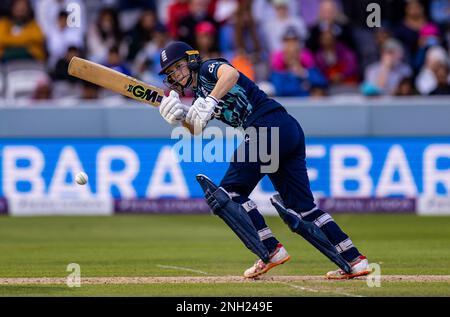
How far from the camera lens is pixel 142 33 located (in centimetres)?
1541

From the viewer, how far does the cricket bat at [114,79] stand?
26.2 feet

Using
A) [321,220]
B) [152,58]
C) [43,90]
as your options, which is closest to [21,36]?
[43,90]

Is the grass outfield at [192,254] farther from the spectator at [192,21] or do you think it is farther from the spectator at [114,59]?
the spectator at [192,21]

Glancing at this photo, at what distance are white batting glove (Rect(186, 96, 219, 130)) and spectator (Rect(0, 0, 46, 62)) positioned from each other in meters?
8.41

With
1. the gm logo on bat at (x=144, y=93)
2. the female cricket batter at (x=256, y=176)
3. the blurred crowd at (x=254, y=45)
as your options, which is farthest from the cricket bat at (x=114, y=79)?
the blurred crowd at (x=254, y=45)

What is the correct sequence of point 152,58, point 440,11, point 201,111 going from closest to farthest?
point 201,111 → point 152,58 → point 440,11

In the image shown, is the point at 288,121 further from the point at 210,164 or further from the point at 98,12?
the point at 98,12

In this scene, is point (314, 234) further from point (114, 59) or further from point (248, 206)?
point (114, 59)

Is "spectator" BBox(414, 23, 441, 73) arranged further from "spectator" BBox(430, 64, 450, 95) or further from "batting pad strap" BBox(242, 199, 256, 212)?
"batting pad strap" BBox(242, 199, 256, 212)

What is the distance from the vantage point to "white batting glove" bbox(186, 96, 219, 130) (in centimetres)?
714

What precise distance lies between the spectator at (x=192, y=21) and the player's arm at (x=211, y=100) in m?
7.67

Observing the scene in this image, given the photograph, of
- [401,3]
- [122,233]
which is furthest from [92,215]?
[401,3]

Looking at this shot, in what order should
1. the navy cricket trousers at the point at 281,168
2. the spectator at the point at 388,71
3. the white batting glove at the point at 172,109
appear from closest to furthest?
the white batting glove at the point at 172,109 → the navy cricket trousers at the point at 281,168 → the spectator at the point at 388,71

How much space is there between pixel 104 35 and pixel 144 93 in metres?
7.55
